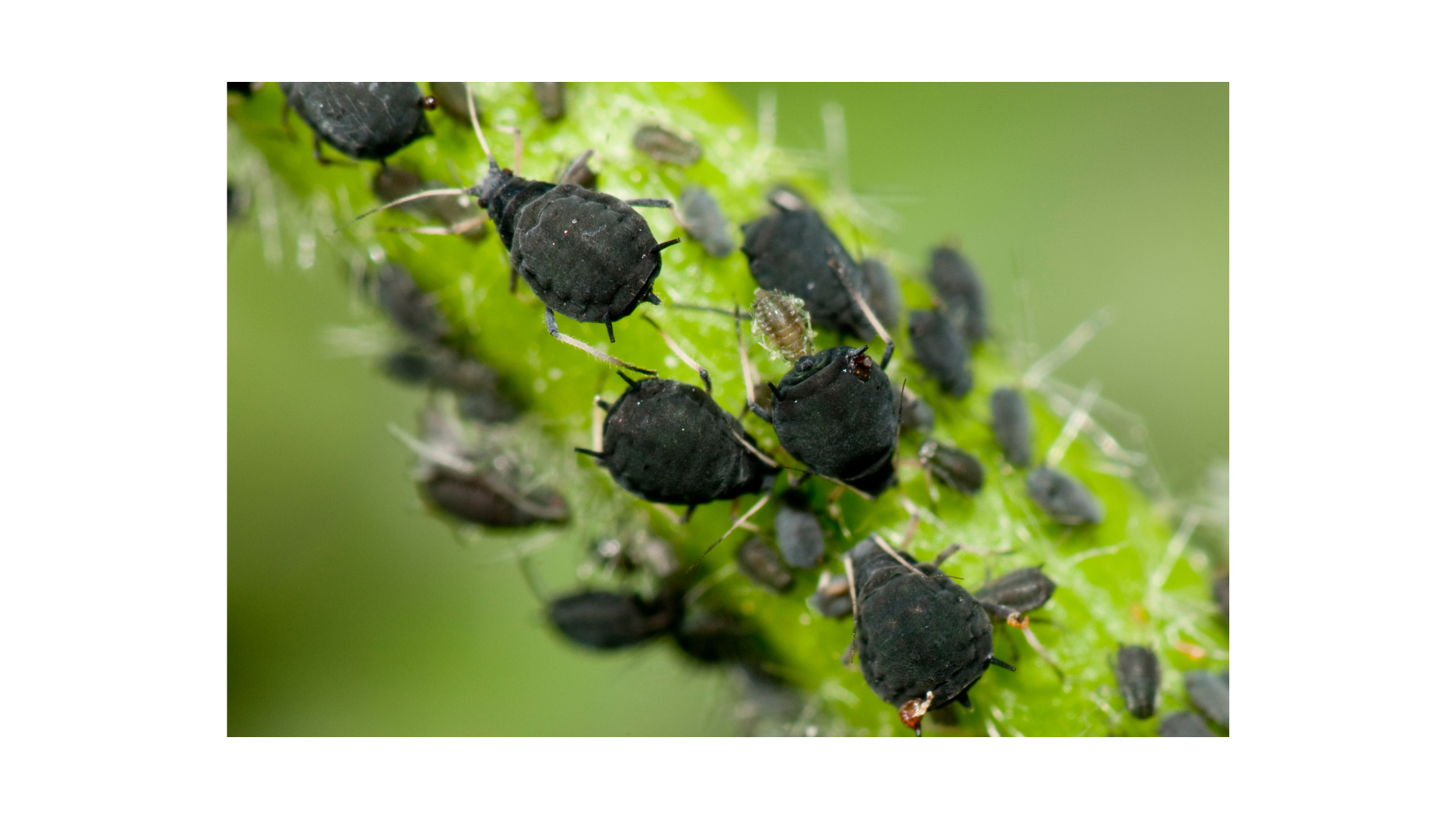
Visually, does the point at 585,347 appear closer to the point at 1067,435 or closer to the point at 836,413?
the point at 836,413

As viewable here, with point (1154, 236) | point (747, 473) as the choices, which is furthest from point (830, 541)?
point (1154, 236)

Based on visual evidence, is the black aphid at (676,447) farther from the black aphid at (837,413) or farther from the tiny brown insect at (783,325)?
the tiny brown insect at (783,325)

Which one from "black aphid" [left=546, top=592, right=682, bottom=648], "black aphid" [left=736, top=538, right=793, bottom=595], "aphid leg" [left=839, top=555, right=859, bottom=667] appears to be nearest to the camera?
"aphid leg" [left=839, top=555, right=859, bottom=667]

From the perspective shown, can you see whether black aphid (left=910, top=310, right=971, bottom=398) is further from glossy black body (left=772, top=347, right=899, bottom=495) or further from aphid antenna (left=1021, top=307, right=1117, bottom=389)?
aphid antenna (left=1021, top=307, right=1117, bottom=389)

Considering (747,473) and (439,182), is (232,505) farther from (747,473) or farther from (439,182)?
(747,473)

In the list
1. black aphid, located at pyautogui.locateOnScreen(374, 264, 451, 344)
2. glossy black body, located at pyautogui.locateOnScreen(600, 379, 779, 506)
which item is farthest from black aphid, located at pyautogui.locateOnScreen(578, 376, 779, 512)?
black aphid, located at pyautogui.locateOnScreen(374, 264, 451, 344)

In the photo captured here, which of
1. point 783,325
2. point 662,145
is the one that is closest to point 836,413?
point 783,325

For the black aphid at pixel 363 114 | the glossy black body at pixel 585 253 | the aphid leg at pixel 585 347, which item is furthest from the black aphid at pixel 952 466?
the black aphid at pixel 363 114
